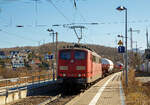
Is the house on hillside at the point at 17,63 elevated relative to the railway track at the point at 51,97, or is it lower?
elevated

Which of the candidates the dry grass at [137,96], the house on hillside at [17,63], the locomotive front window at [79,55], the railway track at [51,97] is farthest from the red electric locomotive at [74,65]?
the house on hillside at [17,63]

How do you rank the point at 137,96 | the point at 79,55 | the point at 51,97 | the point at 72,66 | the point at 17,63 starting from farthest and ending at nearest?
1. the point at 17,63
2. the point at 79,55
3. the point at 72,66
4. the point at 51,97
5. the point at 137,96

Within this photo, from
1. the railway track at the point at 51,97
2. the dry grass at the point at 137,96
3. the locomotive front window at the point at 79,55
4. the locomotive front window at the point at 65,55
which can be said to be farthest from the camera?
the locomotive front window at the point at 65,55

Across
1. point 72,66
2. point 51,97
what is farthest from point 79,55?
point 51,97

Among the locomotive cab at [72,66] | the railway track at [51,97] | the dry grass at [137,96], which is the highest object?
the locomotive cab at [72,66]

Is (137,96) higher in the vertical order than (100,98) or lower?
higher

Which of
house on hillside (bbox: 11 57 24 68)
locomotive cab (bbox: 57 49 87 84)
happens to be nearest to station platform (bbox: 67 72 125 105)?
locomotive cab (bbox: 57 49 87 84)

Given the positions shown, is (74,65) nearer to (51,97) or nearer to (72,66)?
(72,66)

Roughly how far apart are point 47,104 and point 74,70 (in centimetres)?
499

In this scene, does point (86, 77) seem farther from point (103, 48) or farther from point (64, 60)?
point (103, 48)

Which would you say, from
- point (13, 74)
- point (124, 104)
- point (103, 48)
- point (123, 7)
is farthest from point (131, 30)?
point (103, 48)

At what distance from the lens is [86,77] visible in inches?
738

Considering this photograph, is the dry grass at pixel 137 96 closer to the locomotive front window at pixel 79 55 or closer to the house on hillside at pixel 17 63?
the locomotive front window at pixel 79 55

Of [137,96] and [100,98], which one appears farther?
[100,98]
